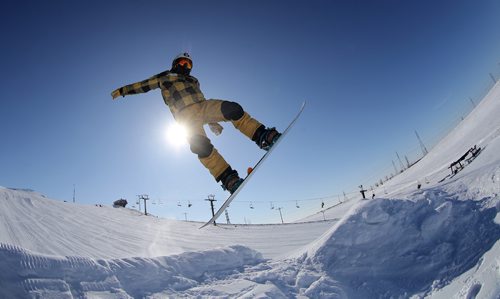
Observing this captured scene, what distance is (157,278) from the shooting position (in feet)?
13.0

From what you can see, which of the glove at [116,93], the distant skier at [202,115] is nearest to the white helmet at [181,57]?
the distant skier at [202,115]

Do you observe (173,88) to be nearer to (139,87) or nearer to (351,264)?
(139,87)

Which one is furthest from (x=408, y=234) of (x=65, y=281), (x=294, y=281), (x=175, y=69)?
(x=175, y=69)

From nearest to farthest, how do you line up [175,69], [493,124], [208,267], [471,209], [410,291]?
1. [410,291]
2. [471,209]
3. [208,267]
4. [175,69]
5. [493,124]

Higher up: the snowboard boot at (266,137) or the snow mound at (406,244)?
the snowboard boot at (266,137)

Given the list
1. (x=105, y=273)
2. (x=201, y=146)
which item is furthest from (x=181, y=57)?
(x=105, y=273)

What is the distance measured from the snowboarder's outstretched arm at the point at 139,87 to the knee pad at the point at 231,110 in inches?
72.1

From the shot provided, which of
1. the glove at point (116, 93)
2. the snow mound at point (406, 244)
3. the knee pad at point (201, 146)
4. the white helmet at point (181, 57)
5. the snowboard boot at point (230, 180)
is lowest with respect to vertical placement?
the snow mound at point (406, 244)

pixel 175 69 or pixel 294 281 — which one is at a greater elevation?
pixel 175 69

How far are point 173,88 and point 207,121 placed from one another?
99cm

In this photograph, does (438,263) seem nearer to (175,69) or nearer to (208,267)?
(208,267)

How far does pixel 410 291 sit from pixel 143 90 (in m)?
5.79

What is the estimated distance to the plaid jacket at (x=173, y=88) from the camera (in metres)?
5.20

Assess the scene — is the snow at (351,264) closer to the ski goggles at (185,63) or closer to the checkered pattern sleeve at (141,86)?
the checkered pattern sleeve at (141,86)
